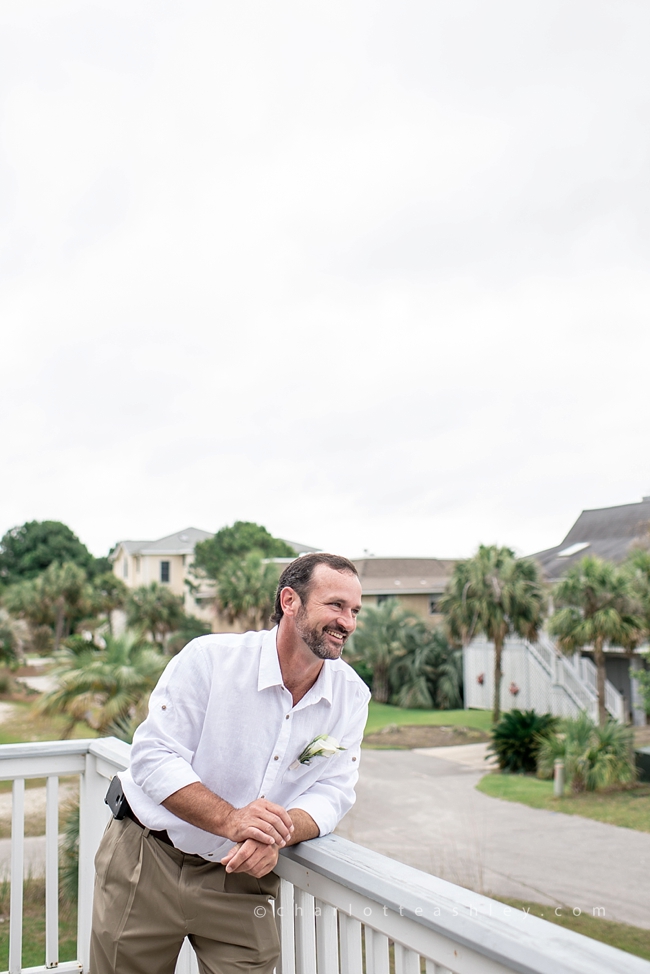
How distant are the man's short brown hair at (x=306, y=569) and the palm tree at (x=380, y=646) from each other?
2431 cm

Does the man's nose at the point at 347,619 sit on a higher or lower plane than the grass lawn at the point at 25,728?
higher

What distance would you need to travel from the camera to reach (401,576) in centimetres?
3234

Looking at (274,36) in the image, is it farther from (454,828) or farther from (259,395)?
(259,395)

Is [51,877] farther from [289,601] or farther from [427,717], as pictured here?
[427,717]

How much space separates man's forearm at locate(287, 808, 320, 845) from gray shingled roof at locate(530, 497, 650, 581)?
24.9m

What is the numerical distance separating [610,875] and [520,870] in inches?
43.9

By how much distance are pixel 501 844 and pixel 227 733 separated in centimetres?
1101

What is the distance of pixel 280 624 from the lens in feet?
5.50

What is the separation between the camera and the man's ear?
1.63 m

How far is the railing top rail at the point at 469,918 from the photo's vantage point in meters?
0.96

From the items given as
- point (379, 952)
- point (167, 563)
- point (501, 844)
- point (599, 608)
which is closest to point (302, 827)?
point (379, 952)

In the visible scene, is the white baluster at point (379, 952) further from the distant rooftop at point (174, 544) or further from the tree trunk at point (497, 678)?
the distant rooftop at point (174, 544)

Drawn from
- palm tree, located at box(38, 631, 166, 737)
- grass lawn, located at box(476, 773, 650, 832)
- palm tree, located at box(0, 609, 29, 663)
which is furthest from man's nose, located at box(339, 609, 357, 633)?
palm tree, located at box(0, 609, 29, 663)

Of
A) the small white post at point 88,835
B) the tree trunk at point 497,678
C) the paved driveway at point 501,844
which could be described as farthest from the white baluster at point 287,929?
the tree trunk at point 497,678
